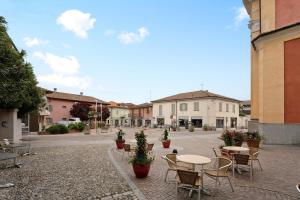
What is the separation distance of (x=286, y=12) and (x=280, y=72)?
14.1 feet

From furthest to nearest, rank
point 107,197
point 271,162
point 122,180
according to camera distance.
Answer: point 271,162
point 122,180
point 107,197

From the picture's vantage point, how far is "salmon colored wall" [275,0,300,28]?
17.0 meters

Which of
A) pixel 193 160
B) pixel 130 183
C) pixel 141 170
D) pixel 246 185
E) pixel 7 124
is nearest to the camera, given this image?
pixel 193 160

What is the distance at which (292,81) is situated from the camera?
16.5 meters

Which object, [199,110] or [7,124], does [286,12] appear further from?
[199,110]

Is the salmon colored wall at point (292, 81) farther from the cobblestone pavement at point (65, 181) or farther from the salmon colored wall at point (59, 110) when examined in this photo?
the salmon colored wall at point (59, 110)

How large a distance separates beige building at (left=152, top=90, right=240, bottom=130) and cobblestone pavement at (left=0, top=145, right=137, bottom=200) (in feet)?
126

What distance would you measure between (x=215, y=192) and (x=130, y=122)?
2609 inches

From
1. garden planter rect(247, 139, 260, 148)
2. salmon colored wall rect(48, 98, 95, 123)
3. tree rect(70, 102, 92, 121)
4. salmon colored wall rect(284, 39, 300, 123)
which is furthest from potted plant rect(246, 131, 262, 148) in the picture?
salmon colored wall rect(48, 98, 95, 123)

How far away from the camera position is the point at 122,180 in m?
7.82

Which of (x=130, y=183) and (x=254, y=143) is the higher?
(x=254, y=143)

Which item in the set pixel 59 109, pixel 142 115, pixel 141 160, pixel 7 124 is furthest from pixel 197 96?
pixel 141 160

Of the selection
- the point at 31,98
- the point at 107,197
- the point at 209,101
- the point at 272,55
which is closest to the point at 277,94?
the point at 272,55

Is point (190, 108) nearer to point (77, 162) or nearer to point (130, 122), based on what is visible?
point (130, 122)
